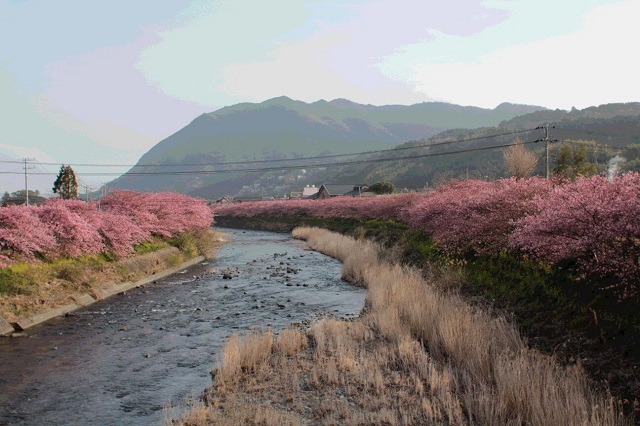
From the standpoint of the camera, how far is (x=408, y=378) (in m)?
10.3

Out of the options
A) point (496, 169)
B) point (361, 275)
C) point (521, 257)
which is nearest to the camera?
point (521, 257)

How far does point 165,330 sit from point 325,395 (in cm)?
862

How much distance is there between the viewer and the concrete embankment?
16031 mm

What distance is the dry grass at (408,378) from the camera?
8125 mm

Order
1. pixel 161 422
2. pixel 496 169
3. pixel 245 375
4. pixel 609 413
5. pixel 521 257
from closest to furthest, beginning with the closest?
pixel 609 413 → pixel 161 422 → pixel 245 375 → pixel 521 257 → pixel 496 169

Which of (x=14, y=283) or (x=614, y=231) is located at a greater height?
(x=614, y=231)

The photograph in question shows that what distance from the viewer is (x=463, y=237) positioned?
744 inches

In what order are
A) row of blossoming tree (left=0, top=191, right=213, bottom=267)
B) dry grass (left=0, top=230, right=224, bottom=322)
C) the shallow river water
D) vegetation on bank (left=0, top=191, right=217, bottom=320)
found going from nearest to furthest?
1. the shallow river water
2. dry grass (left=0, top=230, right=224, bottom=322)
3. vegetation on bank (left=0, top=191, right=217, bottom=320)
4. row of blossoming tree (left=0, top=191, right=213, bottom=267)

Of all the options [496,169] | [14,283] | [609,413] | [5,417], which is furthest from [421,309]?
[496,169]

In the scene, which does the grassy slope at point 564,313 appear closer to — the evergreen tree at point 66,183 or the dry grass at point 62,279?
the dry grass at point 62,279

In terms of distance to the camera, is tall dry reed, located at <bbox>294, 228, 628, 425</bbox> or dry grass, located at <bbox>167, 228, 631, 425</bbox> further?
dry grass, located at <bbox>167, 228, 631, 425</bbox>

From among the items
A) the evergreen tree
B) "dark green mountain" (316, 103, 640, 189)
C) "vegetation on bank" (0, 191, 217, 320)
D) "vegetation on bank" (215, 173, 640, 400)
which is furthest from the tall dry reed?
"dark green mountain" (316, 103, 640, 189)

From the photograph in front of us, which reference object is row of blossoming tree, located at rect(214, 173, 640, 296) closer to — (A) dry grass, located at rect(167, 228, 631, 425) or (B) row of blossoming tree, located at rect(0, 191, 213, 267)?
(A) dry grass, located at rect(167, 228, 631, 425)

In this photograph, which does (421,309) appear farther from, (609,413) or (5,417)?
(5,417)
